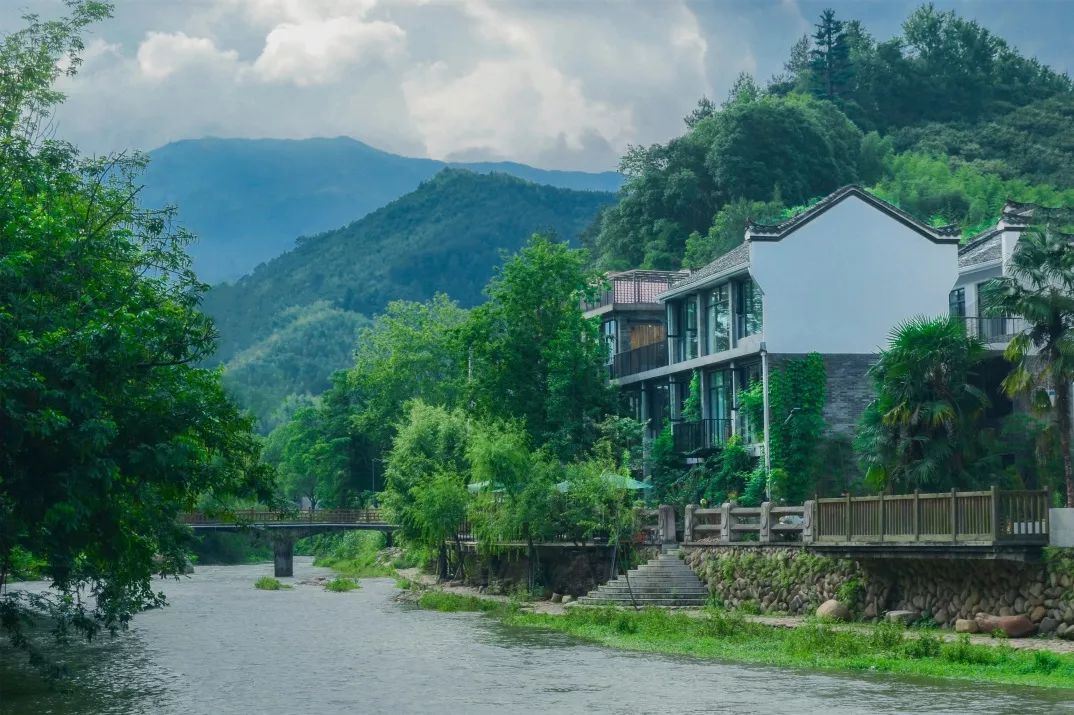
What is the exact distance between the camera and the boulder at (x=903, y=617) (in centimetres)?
3517

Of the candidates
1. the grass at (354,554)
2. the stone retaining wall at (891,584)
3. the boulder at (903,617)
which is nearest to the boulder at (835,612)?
the stone retaining wall at (891,584)

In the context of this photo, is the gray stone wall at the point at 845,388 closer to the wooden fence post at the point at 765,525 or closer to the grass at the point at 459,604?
the wooden fence post at the point at 765,525

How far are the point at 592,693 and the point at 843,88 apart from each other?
4546 inches

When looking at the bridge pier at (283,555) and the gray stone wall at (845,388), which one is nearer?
the gray stone wall at (845,388)

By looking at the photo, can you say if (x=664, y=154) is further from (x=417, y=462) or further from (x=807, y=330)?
(x=807, y=330)

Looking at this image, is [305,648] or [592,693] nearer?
[592,693]

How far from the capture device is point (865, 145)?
115312mm

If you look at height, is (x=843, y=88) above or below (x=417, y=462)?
above

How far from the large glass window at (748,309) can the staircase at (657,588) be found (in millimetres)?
11954

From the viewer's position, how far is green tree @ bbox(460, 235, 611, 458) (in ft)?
211

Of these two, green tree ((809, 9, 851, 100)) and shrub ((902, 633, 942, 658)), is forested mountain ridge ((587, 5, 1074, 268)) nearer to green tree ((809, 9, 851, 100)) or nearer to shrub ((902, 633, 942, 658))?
green tree ((809, 9, 851, 100))

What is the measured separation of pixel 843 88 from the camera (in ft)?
446

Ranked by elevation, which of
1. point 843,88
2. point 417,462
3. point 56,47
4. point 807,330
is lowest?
point 417,462

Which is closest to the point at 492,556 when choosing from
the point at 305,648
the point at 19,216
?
the point at 305,648
